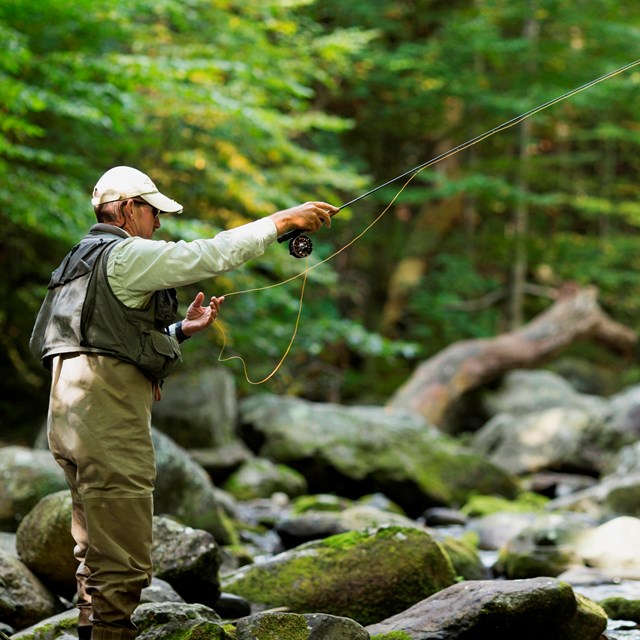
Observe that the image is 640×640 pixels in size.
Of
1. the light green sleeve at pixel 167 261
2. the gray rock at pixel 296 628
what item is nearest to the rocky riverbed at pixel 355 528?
the gray rock at pixel 296 628

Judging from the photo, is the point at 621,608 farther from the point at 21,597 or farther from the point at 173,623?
the point at 21,597

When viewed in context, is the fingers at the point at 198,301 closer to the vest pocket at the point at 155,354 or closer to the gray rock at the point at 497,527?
the vest pocket at the point at 155,354

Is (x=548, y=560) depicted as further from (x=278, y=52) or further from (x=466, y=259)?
(x=466, y=259)

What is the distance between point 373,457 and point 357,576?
16.8 feet

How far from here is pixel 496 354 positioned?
1534 centimetres

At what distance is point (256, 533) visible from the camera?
7.74 meters

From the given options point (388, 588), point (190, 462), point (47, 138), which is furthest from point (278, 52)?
point (388, 588)

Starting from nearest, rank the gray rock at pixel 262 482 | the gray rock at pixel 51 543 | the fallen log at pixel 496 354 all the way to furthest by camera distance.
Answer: the gray rock at pixel 51 543 → the gray rock at pixel 262 482 → the fallen log at pixel 496 354

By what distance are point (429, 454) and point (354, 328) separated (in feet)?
7.18

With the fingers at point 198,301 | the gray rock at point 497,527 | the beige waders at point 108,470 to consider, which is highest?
the fingers at point 198,301

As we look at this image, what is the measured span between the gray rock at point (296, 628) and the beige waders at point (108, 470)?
598 millimetres

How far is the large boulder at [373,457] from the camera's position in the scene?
995 cm

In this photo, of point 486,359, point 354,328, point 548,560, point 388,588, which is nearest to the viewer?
point 388,588

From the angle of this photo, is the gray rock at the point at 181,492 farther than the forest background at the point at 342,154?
No
